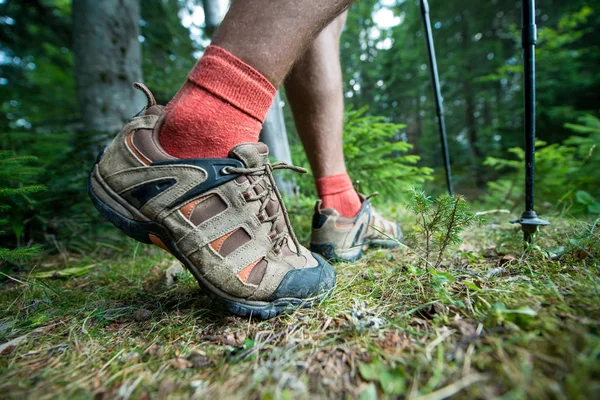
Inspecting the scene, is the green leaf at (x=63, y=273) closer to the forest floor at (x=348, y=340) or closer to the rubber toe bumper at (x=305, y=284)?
the forest floor at (x=348, y=340)

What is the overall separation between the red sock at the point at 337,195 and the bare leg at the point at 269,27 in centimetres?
81

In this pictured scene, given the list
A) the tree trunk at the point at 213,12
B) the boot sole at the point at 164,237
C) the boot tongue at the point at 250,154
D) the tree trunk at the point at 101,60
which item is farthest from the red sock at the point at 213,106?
the tree trunk at the point at 101,60

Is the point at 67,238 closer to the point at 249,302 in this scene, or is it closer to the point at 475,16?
the point at 249,302

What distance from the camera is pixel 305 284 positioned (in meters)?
0.95

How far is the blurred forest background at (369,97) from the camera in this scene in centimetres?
190

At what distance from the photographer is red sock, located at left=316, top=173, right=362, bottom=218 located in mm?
1587

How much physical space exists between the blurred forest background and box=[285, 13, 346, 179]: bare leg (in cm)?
62

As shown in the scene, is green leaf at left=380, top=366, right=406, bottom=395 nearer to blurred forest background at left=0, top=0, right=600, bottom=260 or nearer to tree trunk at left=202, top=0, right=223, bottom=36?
blurred forest background at left=0, top=0, right=600, bottom=260

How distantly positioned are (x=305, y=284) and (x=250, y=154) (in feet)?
1.51

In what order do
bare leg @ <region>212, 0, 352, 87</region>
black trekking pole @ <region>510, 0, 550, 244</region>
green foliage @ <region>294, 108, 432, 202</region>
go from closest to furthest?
bare leg @ <region>212, 0, 352, 87</region>
black trekking pole @ <region>510, 0, 550, 244</region>
green foliage @ <region>294, 108, 432, 202</region>

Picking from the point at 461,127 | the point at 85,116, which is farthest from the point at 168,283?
the point at 461,127

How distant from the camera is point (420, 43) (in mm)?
9891

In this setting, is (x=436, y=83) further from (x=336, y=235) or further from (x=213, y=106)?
(x=213, y=106)

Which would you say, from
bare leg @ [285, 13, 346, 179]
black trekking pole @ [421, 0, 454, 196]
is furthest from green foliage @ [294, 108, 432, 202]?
bare leg @ [285, 13, 346, 179]
